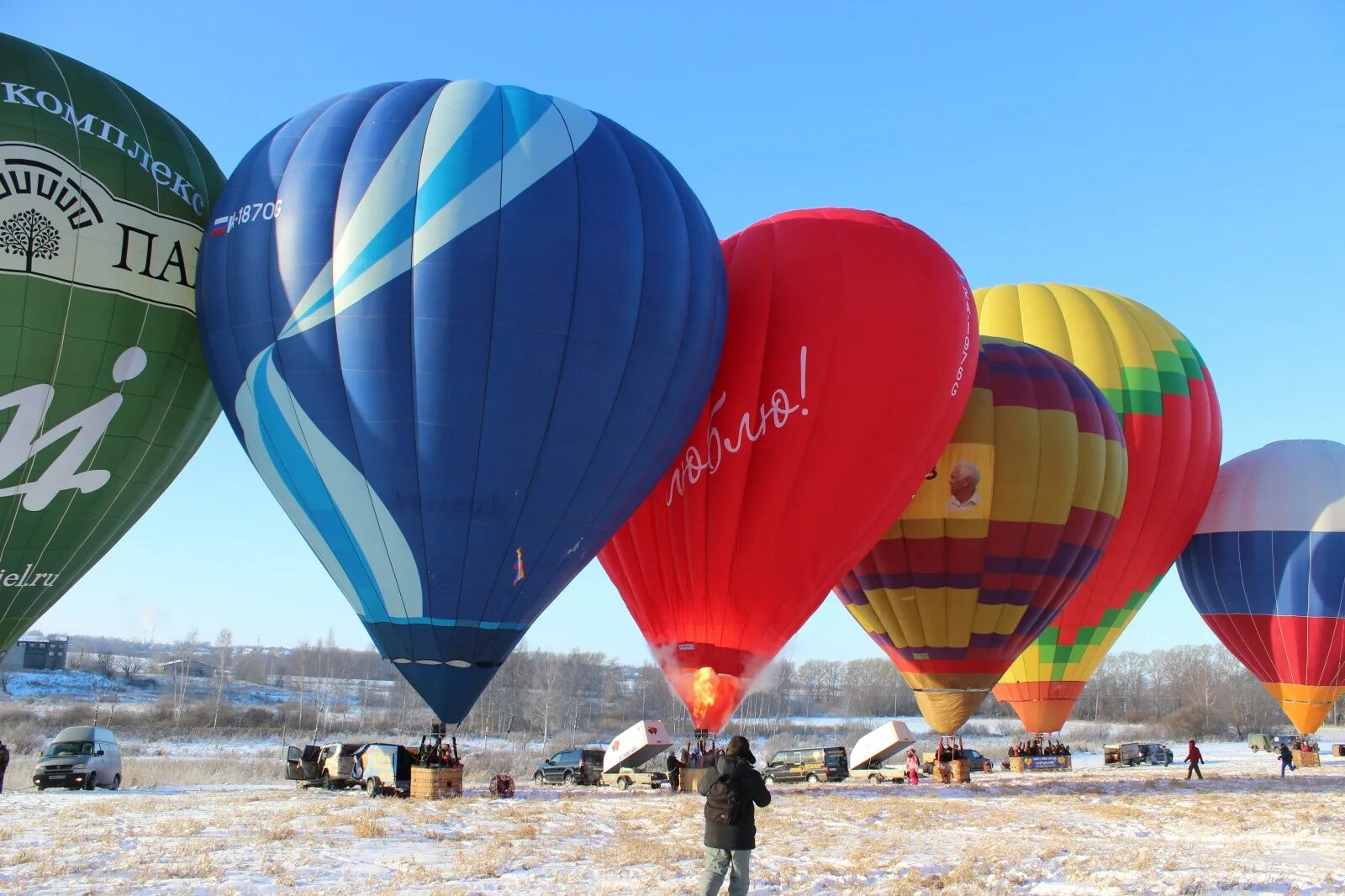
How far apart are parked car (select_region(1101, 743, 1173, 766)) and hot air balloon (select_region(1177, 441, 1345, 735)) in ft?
19.4

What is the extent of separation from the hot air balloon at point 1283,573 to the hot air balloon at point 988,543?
8.52 m

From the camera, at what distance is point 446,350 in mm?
13414

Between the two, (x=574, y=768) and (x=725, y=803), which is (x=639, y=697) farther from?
(x=725, y=803)

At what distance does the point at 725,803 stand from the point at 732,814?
0.07m

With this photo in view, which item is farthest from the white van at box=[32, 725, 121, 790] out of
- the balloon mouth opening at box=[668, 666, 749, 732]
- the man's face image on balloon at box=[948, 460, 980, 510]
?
the man's face image on balloon at box=[948, 460, 980, 510]

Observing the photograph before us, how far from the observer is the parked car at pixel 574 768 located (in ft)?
72.2

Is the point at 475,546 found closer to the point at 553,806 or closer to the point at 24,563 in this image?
the point at 553,806

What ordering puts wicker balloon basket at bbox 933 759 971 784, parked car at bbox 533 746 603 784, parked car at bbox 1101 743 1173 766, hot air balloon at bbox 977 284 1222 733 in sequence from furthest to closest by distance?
parked car at bbox 1101 743 1173 766 < hot air balloon at bbox 977 284 1222 733 < parked car at bbox 533 746 603 784 < wicker balloon basket at bbox 933 759 971 784

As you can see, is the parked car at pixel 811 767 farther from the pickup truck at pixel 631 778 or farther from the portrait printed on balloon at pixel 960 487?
the portrait printed on balloon at pixel 960 487

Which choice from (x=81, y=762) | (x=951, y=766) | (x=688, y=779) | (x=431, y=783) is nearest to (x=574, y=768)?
(x=688, y=779)

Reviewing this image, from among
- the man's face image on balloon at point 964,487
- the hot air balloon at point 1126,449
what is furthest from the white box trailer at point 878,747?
the man's face image on balloon at point 964,487

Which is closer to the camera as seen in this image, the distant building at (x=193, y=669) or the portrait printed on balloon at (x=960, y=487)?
the portrait printed on balloon at (x=960, y=487)

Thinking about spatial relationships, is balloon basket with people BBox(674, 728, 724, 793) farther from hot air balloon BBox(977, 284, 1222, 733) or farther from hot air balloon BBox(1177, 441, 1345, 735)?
hot air balloon BBox(1177, 441, 1345, 735)

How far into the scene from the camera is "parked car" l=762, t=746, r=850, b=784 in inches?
908
